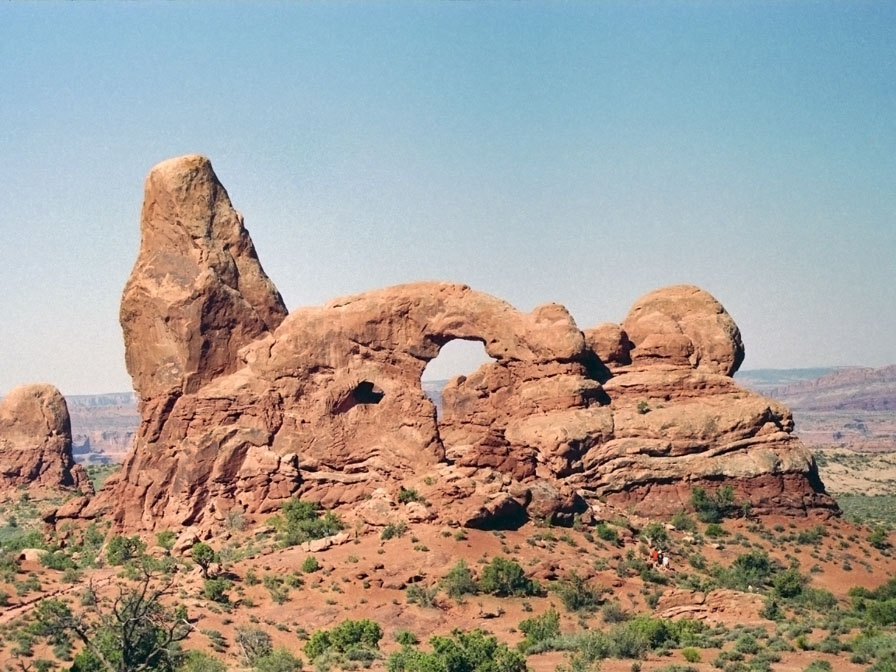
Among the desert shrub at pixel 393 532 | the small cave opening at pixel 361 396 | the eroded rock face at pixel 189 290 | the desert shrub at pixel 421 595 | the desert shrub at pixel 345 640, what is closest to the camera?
the desert shrub at pixel 345 640

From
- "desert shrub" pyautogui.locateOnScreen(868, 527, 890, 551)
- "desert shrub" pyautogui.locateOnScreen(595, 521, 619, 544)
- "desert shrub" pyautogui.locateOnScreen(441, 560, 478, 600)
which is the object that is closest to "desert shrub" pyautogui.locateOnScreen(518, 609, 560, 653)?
"desert shrub" pyautogui.locateOnScreen(441, 560, 478, 600)

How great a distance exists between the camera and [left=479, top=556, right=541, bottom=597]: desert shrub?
1649 inches

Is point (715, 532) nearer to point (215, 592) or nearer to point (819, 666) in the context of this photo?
point (215, 592)

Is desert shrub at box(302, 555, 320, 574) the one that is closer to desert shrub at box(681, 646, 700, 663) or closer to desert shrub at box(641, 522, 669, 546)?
desert shrub at box(641, 522, 669, 546)

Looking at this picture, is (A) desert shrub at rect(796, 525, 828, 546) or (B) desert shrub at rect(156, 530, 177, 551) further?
(A) desert shrub at rect(796, 525, 828, 546)

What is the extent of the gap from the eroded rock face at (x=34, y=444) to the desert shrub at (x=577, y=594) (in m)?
36.7

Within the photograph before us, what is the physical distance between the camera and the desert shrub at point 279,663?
33906 mm

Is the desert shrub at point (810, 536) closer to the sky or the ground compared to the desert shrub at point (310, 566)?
closer to the ground

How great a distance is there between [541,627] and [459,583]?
400 centimetres

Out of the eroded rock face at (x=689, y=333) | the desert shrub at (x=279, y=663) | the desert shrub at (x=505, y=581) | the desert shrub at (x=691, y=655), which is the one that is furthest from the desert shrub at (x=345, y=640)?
the eroded rock face at (x=689, y=333)

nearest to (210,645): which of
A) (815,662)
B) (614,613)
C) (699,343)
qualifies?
(614,613)

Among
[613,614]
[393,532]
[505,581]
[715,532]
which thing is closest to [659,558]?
[715,532]

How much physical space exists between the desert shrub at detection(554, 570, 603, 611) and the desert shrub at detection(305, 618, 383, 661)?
6479 mm

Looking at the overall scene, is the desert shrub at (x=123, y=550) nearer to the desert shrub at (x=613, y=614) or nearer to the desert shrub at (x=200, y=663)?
the desert shrub at (x=200, y=663)
